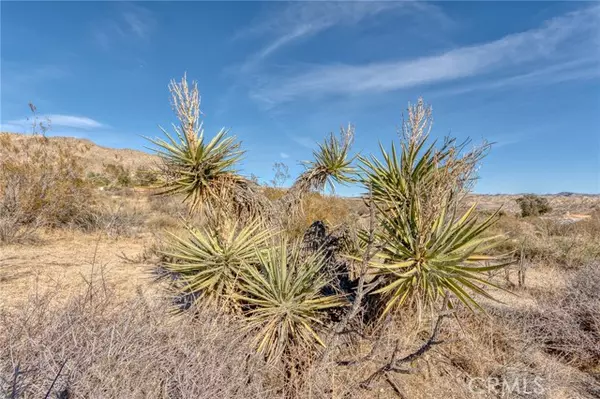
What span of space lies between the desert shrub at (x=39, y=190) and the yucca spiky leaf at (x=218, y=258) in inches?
283

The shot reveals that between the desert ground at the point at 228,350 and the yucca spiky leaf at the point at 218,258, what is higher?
the yucca spiky leaf at the point at 218,258

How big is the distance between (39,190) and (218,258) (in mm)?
9066

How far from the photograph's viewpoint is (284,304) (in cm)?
319

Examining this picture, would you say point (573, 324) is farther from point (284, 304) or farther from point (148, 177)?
point (148, 177)

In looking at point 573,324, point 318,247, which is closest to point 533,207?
point 573,324

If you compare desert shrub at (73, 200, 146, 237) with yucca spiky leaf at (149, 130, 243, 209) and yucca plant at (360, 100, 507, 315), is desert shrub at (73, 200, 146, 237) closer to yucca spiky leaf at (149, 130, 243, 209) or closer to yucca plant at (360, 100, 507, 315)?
yucca spiky leaf at (149, 130, 243, 209)

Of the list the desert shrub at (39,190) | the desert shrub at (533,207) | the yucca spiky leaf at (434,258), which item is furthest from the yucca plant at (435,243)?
the desert shrub at (533,207)

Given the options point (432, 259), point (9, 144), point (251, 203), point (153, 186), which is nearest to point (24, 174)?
point (9, 144)

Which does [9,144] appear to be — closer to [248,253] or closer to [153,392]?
[248,253]

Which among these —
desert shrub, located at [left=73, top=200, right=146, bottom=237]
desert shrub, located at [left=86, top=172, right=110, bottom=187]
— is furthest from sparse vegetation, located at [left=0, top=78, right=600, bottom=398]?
desert shrub, located at [left=86, top=172, right=110, bottom=187]

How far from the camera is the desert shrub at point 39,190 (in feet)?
29.9

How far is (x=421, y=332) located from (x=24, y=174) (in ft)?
36.6

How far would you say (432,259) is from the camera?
2879mm

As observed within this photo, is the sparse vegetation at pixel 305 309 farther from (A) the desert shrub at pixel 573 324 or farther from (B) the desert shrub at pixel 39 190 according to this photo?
(B) the desert shrub at pixel 39 190
